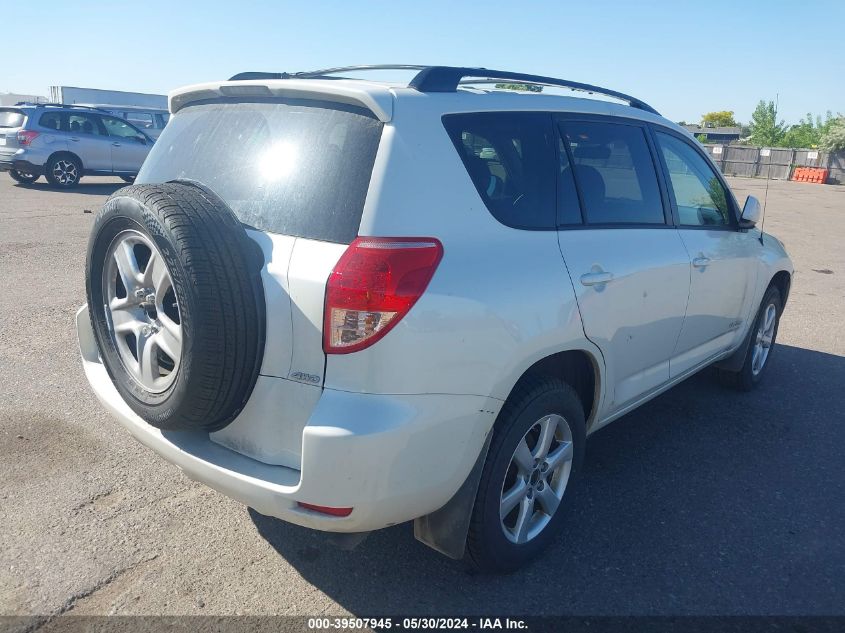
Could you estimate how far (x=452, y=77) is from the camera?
2.83 metres

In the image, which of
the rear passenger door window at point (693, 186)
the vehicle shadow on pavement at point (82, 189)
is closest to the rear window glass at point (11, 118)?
the vehicle shadow on pavement at point (82, 189)

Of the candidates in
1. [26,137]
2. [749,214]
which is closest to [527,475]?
[749,214]

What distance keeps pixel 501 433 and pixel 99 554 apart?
5.70 ft

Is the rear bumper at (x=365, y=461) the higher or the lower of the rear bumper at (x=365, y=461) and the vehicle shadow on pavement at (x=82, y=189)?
the higher

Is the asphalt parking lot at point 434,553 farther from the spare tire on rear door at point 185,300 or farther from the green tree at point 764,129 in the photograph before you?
the green tree at point 764,129

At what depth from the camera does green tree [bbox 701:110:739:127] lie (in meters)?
113

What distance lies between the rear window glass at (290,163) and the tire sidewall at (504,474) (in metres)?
0.98

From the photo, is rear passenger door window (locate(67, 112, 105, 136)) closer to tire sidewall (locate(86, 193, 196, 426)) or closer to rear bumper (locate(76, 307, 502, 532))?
tire sidewall (locate(86, 193, 196, 426))

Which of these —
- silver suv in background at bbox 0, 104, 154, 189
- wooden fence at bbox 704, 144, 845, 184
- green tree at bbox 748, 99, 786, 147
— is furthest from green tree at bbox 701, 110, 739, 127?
silver suv in background at bbox 0, 104, 154, 189

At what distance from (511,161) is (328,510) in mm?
1511

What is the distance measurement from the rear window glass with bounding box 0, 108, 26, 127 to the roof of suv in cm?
1475

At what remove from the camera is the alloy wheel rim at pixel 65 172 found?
1630cm

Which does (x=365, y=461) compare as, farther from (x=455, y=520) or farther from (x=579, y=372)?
(x=579, y=372)

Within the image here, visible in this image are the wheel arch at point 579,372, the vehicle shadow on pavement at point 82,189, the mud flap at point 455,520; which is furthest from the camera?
the vehicle shadow on pavement at point 82,189
